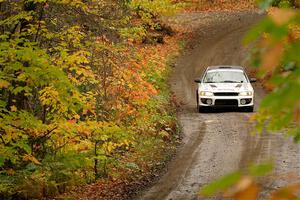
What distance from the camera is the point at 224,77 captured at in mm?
20016

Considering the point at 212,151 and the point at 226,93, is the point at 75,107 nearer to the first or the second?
the point at 212,151

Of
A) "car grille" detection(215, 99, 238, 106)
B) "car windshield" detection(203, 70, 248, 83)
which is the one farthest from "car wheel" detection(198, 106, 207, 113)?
"car windshield" detection(203, 70, 248, 83)

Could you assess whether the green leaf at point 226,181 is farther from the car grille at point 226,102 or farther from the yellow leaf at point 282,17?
the car grille at point 226,102

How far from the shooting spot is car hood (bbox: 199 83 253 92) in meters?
19.3

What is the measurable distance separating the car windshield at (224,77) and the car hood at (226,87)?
10.9 inches

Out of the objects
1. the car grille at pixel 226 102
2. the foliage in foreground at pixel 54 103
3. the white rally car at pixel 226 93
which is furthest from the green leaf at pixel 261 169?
the car grille at pixel 226 102

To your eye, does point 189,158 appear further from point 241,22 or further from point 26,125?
point 241,22

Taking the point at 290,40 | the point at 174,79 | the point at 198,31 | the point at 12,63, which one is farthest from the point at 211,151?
the point at 198,31

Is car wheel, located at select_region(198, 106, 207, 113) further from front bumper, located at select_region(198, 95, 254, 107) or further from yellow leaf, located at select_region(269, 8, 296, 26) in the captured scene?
yellow leaf, located at select_region(269, 8, 296, 26)

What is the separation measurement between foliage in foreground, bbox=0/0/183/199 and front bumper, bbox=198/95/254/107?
166 inches

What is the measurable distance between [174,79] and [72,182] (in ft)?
57.4

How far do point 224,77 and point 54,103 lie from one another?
39.0ft

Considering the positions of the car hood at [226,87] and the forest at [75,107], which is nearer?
the forest at [75,107]

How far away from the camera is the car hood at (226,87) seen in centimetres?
1933
